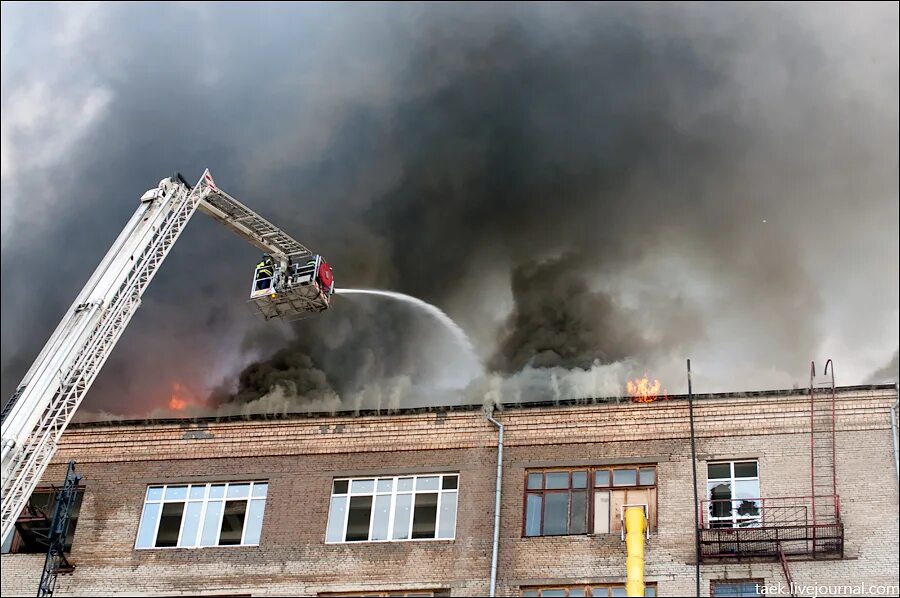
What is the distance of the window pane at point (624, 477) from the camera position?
89.3ft

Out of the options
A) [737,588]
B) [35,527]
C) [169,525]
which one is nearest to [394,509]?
[169,525]

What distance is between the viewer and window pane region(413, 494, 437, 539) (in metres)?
27.6

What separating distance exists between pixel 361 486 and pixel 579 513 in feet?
18.1

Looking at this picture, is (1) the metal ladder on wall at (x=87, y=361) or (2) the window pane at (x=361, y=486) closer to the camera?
(1) the metal ladder on wall at (x=87, y=361)

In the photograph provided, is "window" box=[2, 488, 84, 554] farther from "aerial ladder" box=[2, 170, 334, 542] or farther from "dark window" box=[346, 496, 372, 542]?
"dark window" box=[346, 496, 372, 542]

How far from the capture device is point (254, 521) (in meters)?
28.8

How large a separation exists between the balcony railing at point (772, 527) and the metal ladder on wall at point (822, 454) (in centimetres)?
2

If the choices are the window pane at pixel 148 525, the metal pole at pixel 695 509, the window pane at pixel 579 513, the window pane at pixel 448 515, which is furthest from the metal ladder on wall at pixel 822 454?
the window pane at pixel 148 525

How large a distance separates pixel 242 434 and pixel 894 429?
15975 millimetres

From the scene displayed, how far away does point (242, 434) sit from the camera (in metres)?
30.0

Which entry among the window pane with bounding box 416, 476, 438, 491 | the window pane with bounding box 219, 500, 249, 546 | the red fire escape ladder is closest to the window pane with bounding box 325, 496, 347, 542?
the window pane with bounding box 416, 476, 438, 491

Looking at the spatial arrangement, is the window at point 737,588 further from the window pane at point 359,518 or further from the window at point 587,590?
the window pane at point 359,518

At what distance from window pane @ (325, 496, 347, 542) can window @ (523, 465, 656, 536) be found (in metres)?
4.55

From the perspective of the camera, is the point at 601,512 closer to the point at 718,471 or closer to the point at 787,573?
Result: the point at 718,471
